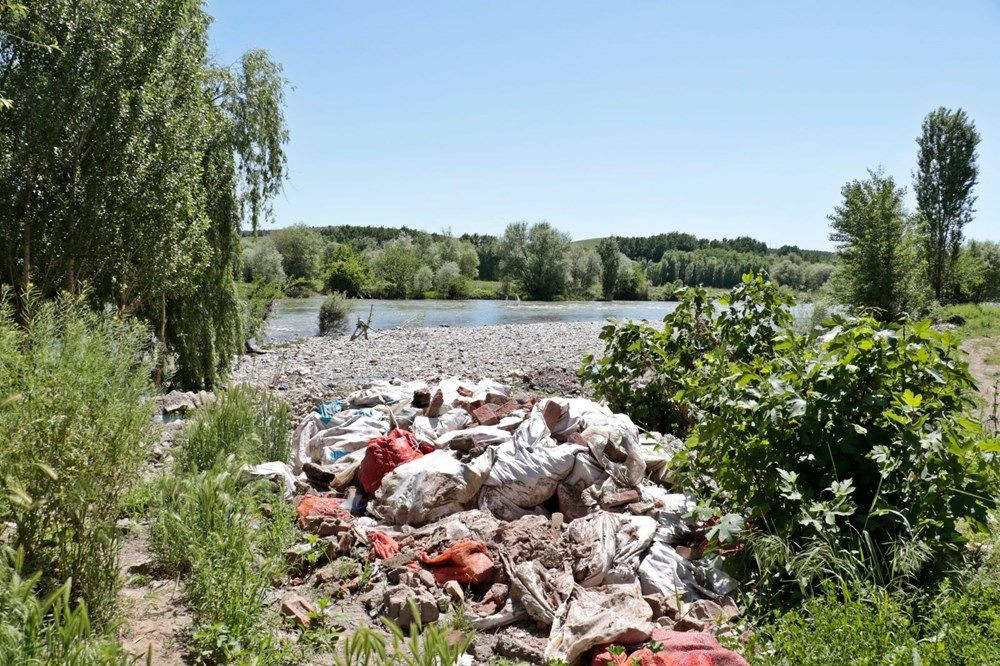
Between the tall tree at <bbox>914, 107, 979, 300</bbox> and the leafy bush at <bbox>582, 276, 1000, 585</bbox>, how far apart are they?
136ft

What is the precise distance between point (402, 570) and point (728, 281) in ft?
329

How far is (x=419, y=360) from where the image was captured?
16953 millimetres

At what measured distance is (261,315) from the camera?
2162 centimetres

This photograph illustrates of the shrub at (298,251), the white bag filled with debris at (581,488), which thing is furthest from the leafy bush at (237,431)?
the shrub at (298,251)

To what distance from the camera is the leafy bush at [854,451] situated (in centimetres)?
318

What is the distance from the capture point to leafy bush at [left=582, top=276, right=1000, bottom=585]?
3176 millimetres

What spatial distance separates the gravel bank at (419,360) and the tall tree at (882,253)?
410 inches

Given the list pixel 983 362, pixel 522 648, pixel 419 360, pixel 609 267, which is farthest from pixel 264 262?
pixel 522 648

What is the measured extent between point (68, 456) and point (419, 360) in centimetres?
1444

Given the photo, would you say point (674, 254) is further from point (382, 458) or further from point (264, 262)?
point (382, 458)

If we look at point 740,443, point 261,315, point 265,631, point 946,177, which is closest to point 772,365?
point 740,443

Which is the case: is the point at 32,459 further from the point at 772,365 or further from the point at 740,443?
the point at 772,365

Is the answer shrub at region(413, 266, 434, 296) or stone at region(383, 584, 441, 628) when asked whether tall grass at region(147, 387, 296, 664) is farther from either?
shrub at region(413, 266, 434, 296)

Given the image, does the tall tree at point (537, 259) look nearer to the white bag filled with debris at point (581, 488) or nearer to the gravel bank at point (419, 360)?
the gravel bank at point (419, 360)
